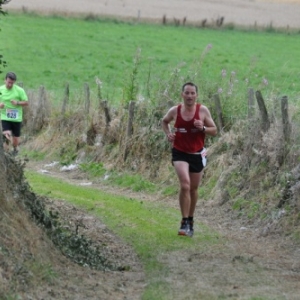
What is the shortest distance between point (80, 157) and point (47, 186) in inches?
133

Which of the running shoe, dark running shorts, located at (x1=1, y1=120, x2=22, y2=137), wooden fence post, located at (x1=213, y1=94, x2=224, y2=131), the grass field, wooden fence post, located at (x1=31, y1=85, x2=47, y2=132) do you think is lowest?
the grass field

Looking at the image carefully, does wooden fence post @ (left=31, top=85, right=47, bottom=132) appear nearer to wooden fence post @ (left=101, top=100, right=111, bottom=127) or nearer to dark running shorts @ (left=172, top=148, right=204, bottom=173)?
wooden fence post @ (left=101, top=100, right=111, bottom=127)

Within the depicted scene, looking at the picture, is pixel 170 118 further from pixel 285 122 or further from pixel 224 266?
pixel 224 266

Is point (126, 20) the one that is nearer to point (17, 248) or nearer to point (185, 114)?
point (185, 114)

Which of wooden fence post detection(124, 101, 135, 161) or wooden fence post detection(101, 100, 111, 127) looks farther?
wooden fence post detection(101, 100, 111, 127)

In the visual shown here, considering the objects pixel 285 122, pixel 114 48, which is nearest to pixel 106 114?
pixel 285 122

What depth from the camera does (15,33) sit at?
48.8 m

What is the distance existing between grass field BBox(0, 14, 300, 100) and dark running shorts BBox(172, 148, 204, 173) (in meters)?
21.8

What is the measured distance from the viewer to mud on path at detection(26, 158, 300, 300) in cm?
963

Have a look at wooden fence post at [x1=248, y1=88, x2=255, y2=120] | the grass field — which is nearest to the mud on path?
wooden fence post at [x1=248, y1=88, x2=255, y2=120]

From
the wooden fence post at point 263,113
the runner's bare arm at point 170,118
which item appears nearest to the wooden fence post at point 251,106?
the wooden fence post at point 263,113

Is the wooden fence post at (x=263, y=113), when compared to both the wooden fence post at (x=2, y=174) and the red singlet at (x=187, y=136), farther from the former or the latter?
the wooden fence post at (x=2, y=174)

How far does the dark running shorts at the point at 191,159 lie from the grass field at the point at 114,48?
71.4ft

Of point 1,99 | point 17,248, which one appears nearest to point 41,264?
point 17,248
